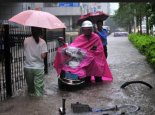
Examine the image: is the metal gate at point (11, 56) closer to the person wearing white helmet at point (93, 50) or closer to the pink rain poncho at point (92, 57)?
the pink rain poncho at point (92, 57)

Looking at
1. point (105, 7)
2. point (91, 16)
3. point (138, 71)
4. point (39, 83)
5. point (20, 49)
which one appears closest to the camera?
point (39, 83)

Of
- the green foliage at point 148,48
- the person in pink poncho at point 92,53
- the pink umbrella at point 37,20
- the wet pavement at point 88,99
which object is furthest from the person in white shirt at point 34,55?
the green foliage at point 148,48

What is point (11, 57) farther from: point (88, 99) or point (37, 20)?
point (88, 99)

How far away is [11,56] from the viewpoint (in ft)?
29.5

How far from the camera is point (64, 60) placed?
9828 millimetres

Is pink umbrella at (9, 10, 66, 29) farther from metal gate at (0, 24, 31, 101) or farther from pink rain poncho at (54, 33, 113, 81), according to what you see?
pink rain poncho at (54, 33, 113, 81)

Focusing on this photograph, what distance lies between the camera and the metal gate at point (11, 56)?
8.61m

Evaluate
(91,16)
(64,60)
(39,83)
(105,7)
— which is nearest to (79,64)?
(64,60)

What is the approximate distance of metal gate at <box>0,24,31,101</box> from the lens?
8609mm

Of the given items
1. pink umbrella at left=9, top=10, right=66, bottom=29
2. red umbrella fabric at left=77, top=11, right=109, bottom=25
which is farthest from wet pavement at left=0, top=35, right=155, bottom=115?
red umbrella fabric at left=77, top=11, right=109, bottom=25

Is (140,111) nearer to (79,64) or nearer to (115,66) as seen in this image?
(79,64)

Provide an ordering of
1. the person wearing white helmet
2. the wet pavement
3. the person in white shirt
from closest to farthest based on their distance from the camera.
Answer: the wet pavement, the person in white shirt, the person wearing white helmet

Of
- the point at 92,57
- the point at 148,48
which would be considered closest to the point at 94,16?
the point at 92,57

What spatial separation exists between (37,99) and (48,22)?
5.49ft
